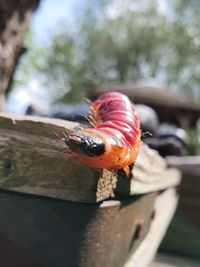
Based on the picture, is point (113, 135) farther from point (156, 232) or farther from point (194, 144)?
point (194, 144)

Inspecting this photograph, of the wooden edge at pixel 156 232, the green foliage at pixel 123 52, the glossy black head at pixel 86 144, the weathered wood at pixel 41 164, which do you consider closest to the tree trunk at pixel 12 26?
the wooden edge at pixel 156 232

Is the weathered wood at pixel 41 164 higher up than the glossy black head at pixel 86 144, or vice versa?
the glossy black head at pixel 86 144

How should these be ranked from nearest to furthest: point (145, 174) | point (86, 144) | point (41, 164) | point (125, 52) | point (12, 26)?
point (86, 144) → point (41, 164) → point (145, 174) → point (12, 26) → point (125, 52)

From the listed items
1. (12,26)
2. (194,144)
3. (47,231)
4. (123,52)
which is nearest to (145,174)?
(47,231)

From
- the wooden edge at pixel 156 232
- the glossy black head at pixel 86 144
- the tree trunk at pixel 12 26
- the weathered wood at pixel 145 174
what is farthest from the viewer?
the tree trunk at pixel 12 26

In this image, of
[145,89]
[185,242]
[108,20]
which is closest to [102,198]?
[185,242]

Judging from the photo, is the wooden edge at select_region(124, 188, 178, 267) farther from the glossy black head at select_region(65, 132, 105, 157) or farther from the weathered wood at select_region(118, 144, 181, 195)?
the glossy black head at select_region(65, 132, 105, 157)

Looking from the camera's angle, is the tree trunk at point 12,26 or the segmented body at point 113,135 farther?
the tree trunk at point 12,26

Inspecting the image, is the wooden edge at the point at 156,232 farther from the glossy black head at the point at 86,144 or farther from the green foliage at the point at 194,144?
the green foliage at the point at 194,144
